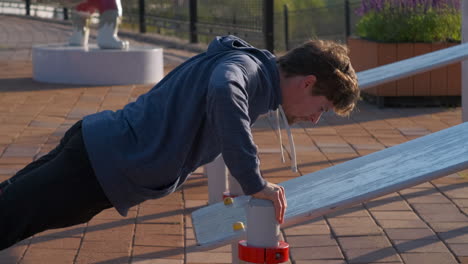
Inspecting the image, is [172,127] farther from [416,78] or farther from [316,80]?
[416,78]

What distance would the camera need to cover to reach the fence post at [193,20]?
15344 millimetres

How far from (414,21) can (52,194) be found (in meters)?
6.47

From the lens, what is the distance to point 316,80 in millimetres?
2654

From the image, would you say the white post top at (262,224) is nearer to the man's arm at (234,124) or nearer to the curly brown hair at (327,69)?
the man's arm at (234,124)

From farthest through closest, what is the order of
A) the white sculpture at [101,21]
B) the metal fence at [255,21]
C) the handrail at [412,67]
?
1. the metal fence at [255,21]
2. the white sculpture at [101,21]
3. the handrail at [412,67]

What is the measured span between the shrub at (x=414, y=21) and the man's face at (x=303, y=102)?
6.01 metres

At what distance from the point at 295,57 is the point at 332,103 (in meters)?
0.19

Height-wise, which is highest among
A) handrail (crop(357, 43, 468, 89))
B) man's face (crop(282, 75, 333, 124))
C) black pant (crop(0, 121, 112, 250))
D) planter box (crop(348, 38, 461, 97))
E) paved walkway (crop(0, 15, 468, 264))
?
man's face (crop(282, 75, 333, 124))

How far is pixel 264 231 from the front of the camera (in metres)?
2.58

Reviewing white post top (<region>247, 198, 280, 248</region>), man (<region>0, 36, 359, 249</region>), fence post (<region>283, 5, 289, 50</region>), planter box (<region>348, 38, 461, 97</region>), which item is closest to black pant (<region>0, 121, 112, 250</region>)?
man (<region>0, 36, 359, 249</region>)

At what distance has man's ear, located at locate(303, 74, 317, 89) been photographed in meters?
2.65

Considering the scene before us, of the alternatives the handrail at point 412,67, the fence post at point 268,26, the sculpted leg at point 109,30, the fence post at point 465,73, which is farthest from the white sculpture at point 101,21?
the handrail at point 412,67

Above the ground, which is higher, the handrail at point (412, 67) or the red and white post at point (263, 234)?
the handrail at point (412, 67)

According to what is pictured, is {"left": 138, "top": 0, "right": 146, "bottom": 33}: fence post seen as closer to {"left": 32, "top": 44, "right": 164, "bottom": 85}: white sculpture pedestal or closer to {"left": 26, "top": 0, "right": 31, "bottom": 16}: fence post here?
{"left": 26, "top": 0, "right": 31, "bottom": 16}: fence post
